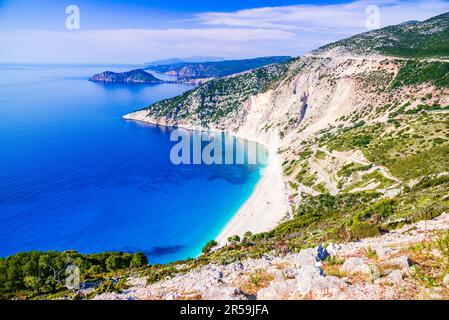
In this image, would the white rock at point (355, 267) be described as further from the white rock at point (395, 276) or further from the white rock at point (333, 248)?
the white rock at point (333, 248)

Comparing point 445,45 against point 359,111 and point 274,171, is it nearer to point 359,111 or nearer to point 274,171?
point 359,111

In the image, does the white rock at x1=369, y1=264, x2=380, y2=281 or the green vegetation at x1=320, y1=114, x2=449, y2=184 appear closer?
the white rock at x1=369, y1=264, x2=380, y2=281

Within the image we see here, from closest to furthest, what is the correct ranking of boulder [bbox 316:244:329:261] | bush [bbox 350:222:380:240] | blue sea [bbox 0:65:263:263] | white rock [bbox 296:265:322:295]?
white rock [bbox 296:265:322:295] < boulder [bbox 316:244:329:261] < bush [bbox 350:222:380:240] < blue sea [bbox 0:65:263:263]

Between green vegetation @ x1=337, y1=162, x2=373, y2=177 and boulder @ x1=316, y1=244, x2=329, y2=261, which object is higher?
boulder @ x1=316, y1=244, x2=329, y2=261

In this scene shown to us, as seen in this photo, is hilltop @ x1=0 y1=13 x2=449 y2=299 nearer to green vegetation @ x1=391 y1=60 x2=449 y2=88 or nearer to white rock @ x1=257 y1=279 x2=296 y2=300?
white rock @ x1=257 y1=279 x2=296 y2=300

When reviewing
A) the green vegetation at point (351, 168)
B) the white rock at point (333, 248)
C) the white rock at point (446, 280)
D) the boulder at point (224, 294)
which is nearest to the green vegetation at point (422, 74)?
the green vegetation at point (351, 168)

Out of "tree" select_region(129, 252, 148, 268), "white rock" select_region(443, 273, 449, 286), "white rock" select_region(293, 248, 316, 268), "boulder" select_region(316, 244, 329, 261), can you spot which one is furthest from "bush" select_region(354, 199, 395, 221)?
"tree" select_region(129, 252, 148, 268)
